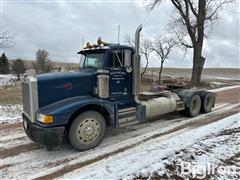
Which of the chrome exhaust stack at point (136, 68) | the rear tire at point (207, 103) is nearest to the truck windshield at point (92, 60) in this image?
the chrome exhaust stack at point (136, 68)

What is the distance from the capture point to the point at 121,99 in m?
6.71

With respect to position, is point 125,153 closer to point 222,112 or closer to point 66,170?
point 66,170

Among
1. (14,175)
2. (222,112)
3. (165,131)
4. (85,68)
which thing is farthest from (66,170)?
(222,112)

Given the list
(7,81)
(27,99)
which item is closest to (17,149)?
(27,99)

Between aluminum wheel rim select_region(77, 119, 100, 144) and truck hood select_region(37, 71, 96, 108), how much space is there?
29.3 inches

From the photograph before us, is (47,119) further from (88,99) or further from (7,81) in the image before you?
(7,81)

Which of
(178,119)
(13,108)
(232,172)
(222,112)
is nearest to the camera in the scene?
(232,172)

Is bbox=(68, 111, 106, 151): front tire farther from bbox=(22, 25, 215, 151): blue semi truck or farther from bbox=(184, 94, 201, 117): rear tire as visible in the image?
bbox=(184, 94, 201, 117): rear tire

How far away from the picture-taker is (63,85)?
5.73 m

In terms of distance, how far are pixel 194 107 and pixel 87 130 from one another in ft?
16.5

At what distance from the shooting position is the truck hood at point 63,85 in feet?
18.0

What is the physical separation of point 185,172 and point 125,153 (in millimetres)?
1433

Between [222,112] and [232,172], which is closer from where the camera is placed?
[232,172]

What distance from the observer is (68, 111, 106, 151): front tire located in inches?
218
